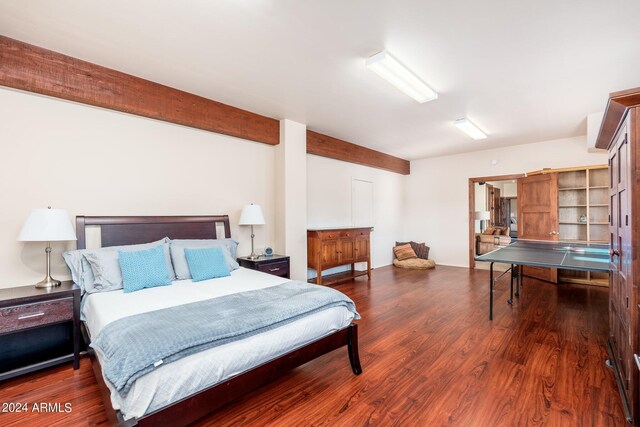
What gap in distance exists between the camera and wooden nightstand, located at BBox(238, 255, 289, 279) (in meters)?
3.76

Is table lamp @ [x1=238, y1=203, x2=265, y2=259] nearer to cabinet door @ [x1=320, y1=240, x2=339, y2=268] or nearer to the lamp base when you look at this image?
cabinet door @ [x1=320, y1=240, x2=339, y2=268]

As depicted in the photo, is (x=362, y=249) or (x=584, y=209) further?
(x=362, y=249)

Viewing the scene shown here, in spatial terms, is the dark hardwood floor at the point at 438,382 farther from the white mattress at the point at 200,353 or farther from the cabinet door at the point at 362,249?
the cabinet door at the point at 362,249

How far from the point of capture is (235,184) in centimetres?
407

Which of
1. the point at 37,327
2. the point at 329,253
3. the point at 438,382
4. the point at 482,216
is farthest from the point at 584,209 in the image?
the point at 37,327

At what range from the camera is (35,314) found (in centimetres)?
220

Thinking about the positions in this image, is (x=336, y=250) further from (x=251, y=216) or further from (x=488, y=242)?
(x=488, y=242)

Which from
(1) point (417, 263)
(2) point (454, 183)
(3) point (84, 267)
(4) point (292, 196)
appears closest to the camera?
(3) point (84, 267)

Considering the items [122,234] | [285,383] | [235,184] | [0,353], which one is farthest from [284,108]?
[0,353]

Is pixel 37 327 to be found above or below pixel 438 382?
above

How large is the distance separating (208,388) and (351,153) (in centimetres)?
488

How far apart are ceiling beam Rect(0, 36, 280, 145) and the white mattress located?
1838mm

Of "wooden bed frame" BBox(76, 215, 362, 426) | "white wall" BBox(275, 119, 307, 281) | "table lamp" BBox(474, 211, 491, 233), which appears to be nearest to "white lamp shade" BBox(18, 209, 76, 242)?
"wooden bed frame" BBox(76, 215, 362, 426)

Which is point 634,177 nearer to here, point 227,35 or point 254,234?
point 227,35
